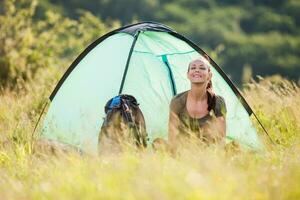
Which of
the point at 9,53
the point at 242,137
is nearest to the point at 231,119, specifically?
the point at 242,137

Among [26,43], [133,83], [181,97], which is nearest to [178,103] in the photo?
[181,97]

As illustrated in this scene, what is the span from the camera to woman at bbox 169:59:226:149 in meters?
5.89

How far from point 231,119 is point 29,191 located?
282 centimetres

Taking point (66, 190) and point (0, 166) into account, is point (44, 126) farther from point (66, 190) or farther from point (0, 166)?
point (66, 190)

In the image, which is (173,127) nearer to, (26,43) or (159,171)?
(159,171)

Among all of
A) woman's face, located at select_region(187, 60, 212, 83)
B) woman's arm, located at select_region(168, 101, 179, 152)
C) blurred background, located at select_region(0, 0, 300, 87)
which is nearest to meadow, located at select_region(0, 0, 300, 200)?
woman's arm, located at select_region(168, 101, 179, 152)

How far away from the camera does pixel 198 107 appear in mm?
6133

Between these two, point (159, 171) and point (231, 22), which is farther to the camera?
point (231, 22)

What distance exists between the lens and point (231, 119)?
257 inches

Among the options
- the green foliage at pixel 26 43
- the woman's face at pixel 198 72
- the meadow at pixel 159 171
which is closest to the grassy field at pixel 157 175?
the meadow at pixel 159 171

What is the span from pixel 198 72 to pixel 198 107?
32cm

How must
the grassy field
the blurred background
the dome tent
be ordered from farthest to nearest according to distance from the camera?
the blurred background < the dome tent < the grassy field

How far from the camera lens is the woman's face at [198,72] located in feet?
19.7

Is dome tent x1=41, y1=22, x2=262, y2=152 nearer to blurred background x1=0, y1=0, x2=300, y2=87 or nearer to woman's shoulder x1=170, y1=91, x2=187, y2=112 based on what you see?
woman's shoulder x1=170, y1=91, x2=187, y2=112
